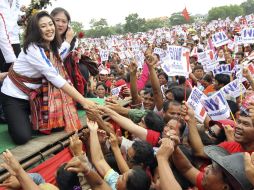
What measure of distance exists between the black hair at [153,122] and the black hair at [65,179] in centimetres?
94

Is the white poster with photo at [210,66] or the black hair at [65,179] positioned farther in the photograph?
the white poster with photo at [210,66]

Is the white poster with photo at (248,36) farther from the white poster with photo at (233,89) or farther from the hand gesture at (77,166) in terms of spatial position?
the hand gesture at (77,166)

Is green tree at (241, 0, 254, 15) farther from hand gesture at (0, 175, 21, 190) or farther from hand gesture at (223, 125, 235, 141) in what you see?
hand gesture at (0, 175, 21, 190)

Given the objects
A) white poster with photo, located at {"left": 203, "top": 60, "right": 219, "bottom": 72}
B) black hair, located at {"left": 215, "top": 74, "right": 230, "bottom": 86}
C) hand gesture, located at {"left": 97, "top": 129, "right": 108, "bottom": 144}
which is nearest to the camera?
hand gesture, located at {"left": 97, "top": 129, "right": 108, "bottom": 144}

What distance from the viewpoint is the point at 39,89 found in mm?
3684

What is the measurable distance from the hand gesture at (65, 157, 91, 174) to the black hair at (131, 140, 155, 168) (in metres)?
0.46

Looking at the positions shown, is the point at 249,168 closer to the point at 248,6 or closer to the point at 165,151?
the point at 165,151

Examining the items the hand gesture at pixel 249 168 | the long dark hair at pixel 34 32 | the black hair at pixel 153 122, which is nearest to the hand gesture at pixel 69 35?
the long dark hair at pixel 34 32

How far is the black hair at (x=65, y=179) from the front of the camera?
119 inches

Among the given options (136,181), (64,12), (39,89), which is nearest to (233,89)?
(64,12)

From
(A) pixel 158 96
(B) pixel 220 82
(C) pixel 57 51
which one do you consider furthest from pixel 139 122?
(B) pixel 220 82

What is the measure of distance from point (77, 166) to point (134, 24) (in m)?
52.9

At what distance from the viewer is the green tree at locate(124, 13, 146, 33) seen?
53781mm

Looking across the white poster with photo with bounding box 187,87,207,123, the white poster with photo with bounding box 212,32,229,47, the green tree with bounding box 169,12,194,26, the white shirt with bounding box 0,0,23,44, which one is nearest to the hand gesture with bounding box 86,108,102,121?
the white poster with photo with bounding box 187,87,207,123
